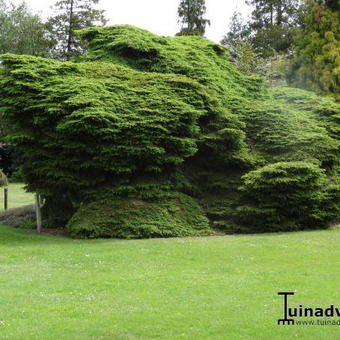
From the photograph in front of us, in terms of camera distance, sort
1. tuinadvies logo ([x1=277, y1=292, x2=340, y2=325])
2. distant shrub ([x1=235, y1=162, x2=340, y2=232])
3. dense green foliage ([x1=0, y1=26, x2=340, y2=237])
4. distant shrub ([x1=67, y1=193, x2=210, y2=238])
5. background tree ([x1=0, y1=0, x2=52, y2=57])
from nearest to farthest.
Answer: tuinadvies logo ([x1=277, y1=292, x2=340, y2=325]) < distant shrub ([x1=67, y1=193, x2=210, y2=238]) < dense green foliage ([x1=0, y1=26, x2=340, y2=237]) < distant shrub ([x1=235, y1=162, x2=340, y2=232]) < background tree ([x1=0, y1=0, x2=52, y2=57])

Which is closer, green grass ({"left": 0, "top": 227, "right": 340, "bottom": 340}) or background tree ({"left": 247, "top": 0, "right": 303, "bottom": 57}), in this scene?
green grass ({"left": 0, "top": 227, "right": 340, "bottom": 340})

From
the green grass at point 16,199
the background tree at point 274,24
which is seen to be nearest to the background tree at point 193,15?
the background tree at point 274,24

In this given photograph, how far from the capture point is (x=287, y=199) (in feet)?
57.6

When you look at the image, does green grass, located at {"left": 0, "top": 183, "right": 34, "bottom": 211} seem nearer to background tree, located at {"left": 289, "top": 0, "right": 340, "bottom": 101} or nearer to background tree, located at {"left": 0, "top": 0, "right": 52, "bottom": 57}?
background tree, located at {"left": 0, "top": 0, "right": 52, "bottom": 57}

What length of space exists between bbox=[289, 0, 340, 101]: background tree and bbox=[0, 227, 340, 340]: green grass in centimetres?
2074

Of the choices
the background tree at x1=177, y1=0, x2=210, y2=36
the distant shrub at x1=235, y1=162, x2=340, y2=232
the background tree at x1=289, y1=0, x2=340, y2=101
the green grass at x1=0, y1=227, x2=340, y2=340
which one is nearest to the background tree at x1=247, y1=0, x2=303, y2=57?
the background tree at x1=177, y1=0, x2=210, y2=36

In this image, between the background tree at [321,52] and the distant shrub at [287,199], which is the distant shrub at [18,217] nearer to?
the distant shrub at [287,199]

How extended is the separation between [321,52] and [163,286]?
28.9 meters

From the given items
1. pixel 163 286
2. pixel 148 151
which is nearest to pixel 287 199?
pixel 148 151

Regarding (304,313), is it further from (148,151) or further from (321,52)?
(321,52)

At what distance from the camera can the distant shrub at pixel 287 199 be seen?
1730 centimetres

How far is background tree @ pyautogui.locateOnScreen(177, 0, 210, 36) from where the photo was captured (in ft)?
167

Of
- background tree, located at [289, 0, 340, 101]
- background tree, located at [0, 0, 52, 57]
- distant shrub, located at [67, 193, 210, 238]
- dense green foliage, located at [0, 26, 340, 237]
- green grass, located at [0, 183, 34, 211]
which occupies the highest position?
background tree, located at [0, 0, 52, 57]

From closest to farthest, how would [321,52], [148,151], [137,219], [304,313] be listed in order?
[304,313]
[137,219]
[148,151]
[321,52]
